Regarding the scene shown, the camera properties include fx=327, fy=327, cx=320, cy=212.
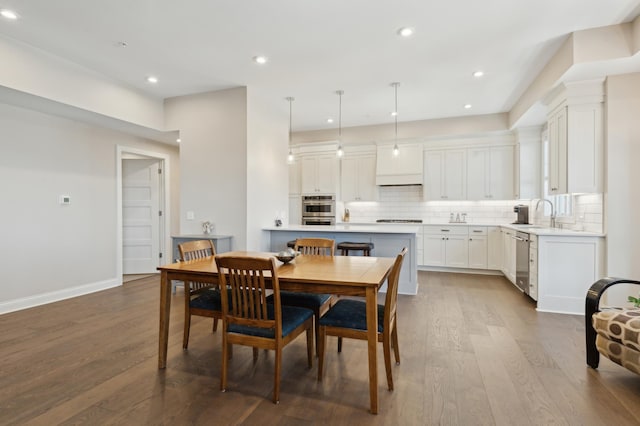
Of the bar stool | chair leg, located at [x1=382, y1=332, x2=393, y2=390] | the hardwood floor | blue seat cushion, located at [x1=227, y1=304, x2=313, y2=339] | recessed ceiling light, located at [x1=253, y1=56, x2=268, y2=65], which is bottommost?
A: the hardwood floor

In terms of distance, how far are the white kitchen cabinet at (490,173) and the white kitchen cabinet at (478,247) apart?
2.18ft

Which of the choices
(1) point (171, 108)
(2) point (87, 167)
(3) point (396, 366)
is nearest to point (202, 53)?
(1) point (171, 108)

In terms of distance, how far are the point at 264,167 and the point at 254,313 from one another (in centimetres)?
315

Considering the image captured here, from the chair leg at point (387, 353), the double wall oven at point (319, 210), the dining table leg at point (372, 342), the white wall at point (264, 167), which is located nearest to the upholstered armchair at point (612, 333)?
the chair leg at point (387, 353)

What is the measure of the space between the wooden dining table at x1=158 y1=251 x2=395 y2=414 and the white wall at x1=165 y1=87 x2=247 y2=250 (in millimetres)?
1868

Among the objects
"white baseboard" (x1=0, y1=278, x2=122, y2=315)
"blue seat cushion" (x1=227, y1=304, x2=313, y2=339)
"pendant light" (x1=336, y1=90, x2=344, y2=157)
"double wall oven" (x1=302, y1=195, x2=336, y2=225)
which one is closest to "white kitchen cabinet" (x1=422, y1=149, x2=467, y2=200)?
"pendant light" (x1=336, y1=90, x2=344, y2=157)

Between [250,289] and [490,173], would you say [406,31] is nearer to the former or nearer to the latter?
[250,289]

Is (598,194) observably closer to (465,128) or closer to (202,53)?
(465,128)

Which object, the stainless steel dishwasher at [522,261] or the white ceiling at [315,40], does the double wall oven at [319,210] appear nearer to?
the white ceiling at [315,40]

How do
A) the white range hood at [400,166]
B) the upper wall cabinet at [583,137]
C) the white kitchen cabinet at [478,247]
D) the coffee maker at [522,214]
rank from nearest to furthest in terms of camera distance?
1. the upper wall cabinet at [583,137]
2. the coffee maker at [522,214]
3. the white kitchen cabinet at [478,247]
4. the white range hood at [400,166]

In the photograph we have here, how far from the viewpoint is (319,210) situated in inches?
268

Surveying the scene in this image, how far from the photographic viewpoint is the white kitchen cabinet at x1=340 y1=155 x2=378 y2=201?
6.73 metres

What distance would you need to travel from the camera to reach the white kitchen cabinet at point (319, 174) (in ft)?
22.2

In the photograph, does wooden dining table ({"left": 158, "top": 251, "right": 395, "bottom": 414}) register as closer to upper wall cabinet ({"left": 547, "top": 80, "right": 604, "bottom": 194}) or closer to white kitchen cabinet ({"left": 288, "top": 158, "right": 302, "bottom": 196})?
upper wall cabinet ({"left": 547, "top": 80, "right": 604, "bottom": 194})
